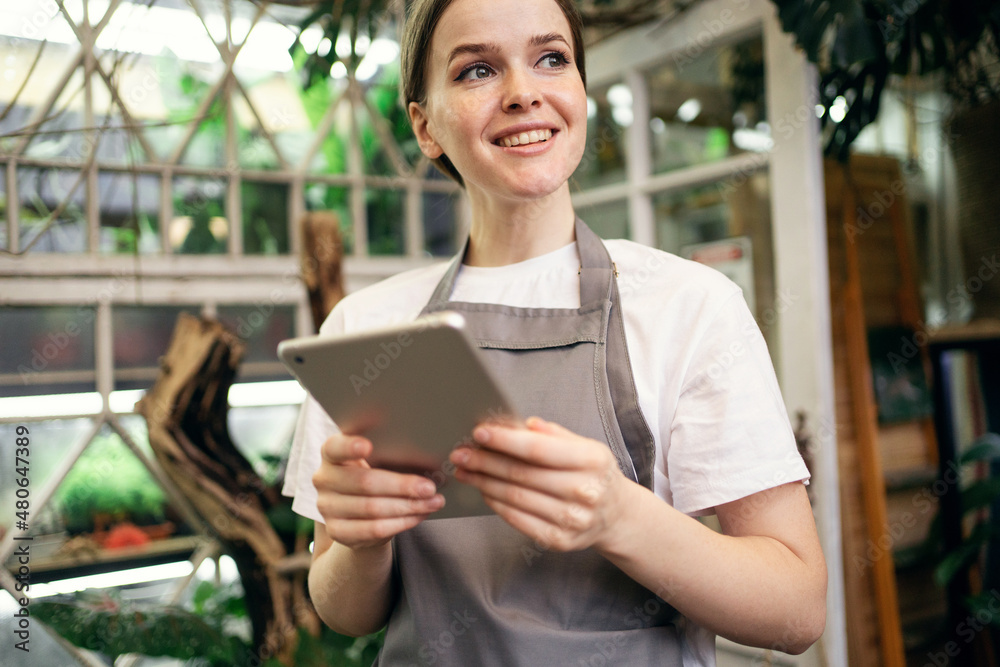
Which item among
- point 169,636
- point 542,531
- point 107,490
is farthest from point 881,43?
point 107,490

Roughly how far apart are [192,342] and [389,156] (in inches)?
45.4

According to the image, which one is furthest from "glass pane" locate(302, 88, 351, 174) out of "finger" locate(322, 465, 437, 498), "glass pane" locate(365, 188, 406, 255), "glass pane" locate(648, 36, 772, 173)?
"finger" locate(322, 465, 437, 498)

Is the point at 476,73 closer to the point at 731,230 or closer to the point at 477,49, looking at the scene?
the point at 477,49

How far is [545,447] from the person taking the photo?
62 centimetres

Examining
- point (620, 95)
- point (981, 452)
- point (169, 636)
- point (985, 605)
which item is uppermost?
point (620, 95)

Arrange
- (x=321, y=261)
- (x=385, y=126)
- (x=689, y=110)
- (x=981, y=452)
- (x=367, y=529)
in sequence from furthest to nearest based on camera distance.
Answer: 1. (x=385, y=126)
2. (x=689, y=110)
3. (x=981, y=452)
4. (x=321, y=261)
5. (x=367, y=529)

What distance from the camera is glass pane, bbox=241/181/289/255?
238 centimetres

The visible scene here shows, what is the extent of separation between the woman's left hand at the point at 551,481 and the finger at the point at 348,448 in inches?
4.5

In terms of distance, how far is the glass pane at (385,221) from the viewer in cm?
262

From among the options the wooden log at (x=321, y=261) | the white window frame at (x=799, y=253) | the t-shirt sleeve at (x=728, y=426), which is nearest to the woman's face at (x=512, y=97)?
the t-shirt sleeve at (x=728, y=426)

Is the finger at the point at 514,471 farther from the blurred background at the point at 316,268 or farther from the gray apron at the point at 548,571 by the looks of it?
the blurred background at the point at 316,268

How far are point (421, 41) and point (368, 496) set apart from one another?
64 centimetres

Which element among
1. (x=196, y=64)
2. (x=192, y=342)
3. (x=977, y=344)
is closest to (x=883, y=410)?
(x=977, y=344)

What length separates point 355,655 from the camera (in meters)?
1.95
